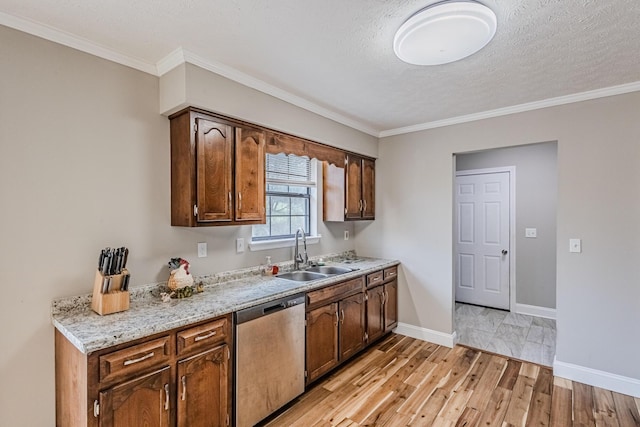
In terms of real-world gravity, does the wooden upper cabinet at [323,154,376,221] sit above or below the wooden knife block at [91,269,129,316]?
above

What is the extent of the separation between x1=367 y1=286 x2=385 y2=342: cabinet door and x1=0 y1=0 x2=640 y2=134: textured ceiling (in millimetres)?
2004

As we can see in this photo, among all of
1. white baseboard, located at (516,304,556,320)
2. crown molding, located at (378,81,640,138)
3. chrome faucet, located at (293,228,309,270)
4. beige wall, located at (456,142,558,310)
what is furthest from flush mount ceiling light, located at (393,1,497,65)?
white baseboard, located at (516,304,556,320)

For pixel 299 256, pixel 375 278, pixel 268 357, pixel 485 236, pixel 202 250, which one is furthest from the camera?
pixel 485 236

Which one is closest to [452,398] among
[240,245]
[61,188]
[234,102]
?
[240,245]

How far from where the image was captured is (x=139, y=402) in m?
1.61

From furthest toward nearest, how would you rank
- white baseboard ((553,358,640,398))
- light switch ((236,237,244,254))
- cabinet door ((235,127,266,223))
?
light switch ((236,237,244,254))
white baseboard ((553,358,640,398))
cabinet door ((235,127,266,223))

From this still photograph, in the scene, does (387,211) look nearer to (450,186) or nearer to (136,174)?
(450,186)

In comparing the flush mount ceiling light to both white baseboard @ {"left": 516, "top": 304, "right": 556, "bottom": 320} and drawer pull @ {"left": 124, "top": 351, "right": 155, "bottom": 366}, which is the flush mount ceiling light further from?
white baseboard @ {"left": 516, "top": 304, "right": 556, "bottom": 320}

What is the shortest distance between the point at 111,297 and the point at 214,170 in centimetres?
103

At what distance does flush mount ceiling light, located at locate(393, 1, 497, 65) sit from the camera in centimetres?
157

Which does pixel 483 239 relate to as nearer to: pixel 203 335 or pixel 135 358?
pixel 203 335

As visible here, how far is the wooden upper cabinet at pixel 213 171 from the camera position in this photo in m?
2.20

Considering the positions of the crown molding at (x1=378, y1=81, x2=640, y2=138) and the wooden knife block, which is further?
the crown molding at (x1=378, y1=81, x2=640, y2=138)

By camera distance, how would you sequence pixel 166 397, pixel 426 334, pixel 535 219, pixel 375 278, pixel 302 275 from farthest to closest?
pixel 535 219 < pixel 426 334 < pixel 375 278 < pixel 302 275 < pixel 166 397
